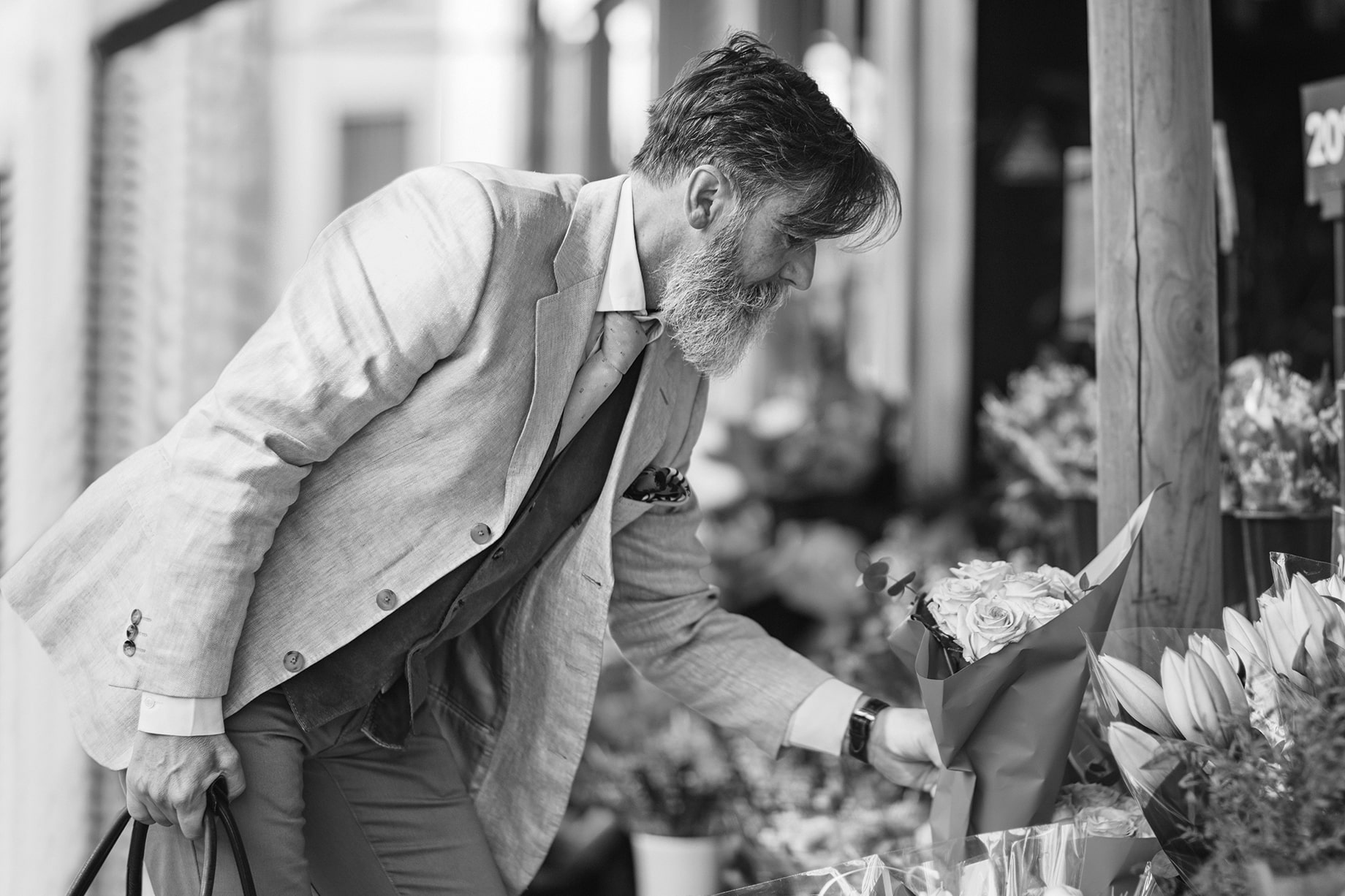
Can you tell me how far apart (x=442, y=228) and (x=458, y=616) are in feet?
1.59

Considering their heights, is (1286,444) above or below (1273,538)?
above

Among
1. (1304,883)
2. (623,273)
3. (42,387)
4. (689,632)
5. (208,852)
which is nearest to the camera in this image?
(1304,883)

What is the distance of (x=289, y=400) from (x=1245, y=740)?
0.97 m

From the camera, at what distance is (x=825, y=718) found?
5.78ft

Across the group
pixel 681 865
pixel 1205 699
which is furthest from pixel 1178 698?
pixel 681 865

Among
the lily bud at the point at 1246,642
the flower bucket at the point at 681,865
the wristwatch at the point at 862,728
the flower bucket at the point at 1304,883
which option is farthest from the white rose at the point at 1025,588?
the flower bucket at the point at 681,865

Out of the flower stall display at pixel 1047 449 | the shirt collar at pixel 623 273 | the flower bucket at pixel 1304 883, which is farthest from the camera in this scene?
the flower stall display at pixel 1047 449

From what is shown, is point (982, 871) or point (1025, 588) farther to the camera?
point (1025, 588)

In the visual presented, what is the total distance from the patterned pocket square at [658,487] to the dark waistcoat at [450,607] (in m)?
0.09

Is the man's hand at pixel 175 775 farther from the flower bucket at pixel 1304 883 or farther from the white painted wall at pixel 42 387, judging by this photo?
the white painted wall at pixel 42 387

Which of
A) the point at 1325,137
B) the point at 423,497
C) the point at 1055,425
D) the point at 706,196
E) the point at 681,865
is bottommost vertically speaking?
the point at 681,865

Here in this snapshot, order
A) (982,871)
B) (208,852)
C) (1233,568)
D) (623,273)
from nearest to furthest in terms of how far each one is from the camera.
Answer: (982,871), (208,852), (623,273), (1233,568)

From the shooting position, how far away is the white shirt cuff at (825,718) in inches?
69.1

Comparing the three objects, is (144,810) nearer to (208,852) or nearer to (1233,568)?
(208,852)
